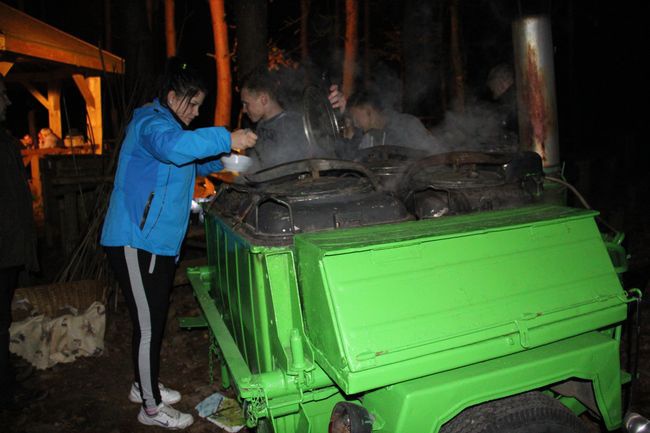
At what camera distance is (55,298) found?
444 centimetres

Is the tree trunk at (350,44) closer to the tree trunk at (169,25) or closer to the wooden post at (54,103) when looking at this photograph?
the tree trunk at (169,25)

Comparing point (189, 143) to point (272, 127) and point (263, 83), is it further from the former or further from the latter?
point (263, 83)

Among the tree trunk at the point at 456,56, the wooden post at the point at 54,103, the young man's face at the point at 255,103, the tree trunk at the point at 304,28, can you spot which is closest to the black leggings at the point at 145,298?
the young man's face at the point at 255,103

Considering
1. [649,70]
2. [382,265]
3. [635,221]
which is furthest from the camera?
[649,70]

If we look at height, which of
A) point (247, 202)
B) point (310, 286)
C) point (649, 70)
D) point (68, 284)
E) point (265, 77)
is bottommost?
point (68, 284)

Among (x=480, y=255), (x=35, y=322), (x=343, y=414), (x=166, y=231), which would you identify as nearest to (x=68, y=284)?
(x=35, y=322)

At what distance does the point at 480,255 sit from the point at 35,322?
3977 millimetres

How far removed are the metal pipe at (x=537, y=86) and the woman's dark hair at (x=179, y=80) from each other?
8.78 feet

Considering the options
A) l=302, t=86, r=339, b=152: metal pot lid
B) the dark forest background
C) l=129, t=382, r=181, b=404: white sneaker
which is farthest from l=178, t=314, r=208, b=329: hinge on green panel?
the dark forest background

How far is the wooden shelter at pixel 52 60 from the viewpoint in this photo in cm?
712

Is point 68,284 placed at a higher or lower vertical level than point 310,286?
lower

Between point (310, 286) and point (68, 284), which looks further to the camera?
point (68, 284)

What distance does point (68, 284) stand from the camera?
446 cm

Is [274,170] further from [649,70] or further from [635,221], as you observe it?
[649,70]
